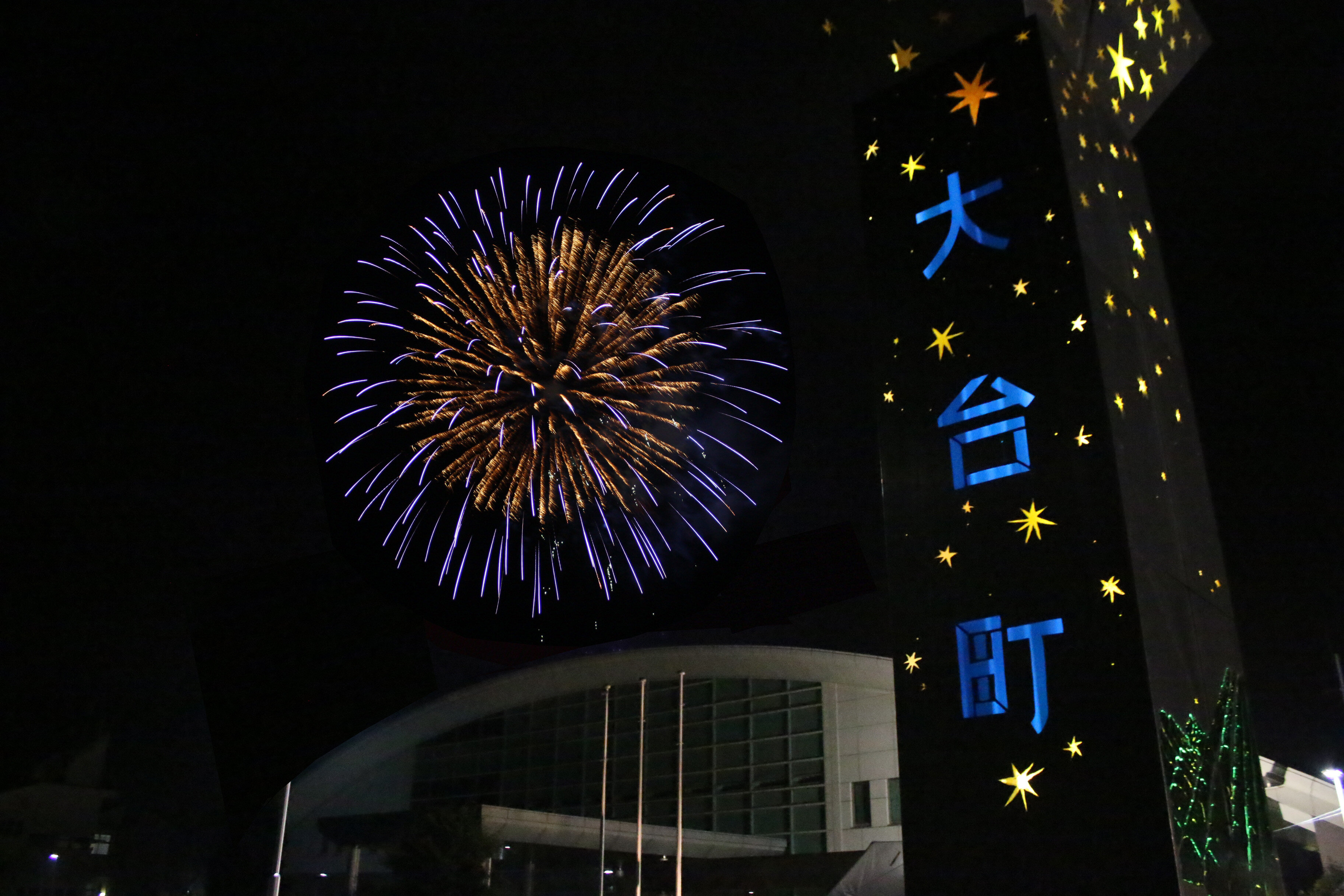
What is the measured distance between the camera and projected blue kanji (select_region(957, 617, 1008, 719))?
8.12 m

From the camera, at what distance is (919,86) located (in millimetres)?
10430

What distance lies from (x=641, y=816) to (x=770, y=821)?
5.66 m

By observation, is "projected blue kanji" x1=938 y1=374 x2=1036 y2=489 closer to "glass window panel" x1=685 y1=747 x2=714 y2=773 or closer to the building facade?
the building facade

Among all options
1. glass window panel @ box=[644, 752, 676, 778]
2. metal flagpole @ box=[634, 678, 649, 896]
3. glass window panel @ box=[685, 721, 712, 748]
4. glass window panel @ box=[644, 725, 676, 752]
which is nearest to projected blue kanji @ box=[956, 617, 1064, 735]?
metal flagpole @ box=[634, 678, 649, 896]

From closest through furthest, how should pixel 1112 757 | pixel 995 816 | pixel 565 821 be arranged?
pixel 1112 757 < pixel 995 816 < pixel 565 821

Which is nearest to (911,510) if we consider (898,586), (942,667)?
(898,586)

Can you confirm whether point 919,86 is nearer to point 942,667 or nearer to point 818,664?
point 942,667

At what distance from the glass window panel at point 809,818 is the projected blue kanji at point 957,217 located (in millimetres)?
29919

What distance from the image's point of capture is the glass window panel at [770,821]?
3628 centimetres

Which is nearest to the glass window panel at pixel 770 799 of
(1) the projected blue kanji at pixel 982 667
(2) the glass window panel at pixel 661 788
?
(2) the glass window panel at pixel 661 788

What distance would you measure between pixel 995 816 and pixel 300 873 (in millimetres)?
47980

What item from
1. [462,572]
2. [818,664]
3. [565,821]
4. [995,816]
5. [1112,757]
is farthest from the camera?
[565,821]

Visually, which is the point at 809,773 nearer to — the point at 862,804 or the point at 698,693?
the point at 862,804

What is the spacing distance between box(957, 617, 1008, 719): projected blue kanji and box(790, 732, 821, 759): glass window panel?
29.6 meters
